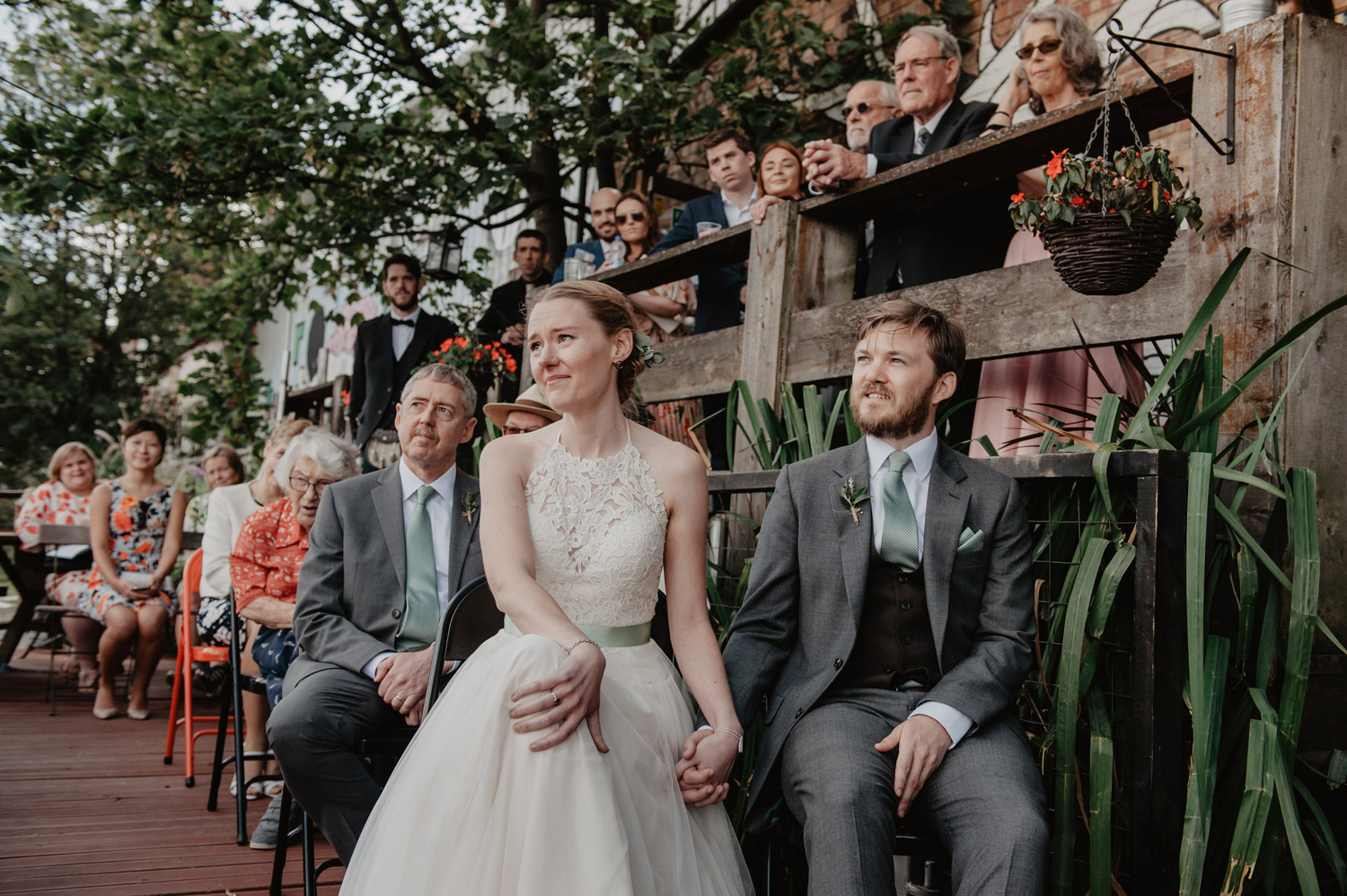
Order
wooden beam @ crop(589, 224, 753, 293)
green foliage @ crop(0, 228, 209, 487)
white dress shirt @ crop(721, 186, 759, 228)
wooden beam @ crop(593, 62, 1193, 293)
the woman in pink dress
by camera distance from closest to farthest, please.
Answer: wooden beam @ crop(593, 62, 1193, 293)
the woman in pink dress
wooden beam @ crop(589, 224, 753, 293)
white dress shirt @ crop(721, 186, 759, 228)
green foliage @ crop(0, 228, 209, 487)

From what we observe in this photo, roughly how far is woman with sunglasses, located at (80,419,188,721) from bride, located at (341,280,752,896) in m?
5.08

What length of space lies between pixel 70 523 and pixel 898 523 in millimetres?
7104

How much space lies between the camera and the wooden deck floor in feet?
11.2

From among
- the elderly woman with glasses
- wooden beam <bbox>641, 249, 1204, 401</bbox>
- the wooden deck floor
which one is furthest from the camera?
the elderly woman with glasses

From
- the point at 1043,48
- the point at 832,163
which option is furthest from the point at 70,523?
the point at 1043,48

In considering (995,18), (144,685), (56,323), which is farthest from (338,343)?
(995,18)

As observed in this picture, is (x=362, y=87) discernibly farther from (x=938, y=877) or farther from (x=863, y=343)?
(x=938, y=877)

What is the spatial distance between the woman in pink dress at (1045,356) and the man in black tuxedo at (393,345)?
4.08 meters

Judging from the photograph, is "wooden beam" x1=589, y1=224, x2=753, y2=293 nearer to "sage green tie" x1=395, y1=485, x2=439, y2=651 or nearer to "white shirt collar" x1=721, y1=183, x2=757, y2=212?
"white shirt collar" x1=721, y1=183, x2=757, y2=212

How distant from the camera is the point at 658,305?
5207 mm

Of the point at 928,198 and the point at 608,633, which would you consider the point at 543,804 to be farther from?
the point at 928,198

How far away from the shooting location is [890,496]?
8.13 feet

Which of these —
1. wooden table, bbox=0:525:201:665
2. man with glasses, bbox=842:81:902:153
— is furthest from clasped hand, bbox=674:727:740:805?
wooden table, bbox=0:525:201:665

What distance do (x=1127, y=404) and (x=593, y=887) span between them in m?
1.81
